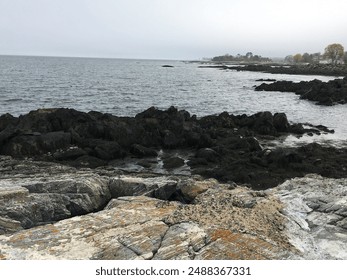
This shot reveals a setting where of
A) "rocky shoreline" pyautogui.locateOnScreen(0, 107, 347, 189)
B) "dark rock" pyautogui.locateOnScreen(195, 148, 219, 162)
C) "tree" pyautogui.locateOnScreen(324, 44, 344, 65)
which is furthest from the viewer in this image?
"tree" pyautogui.locateOnScreen(324, 44, 344, 65)

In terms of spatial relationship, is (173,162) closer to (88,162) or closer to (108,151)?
(108,151)

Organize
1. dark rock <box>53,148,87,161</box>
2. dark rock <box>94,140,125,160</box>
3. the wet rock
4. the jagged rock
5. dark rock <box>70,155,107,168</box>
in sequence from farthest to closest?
1. dark rock <box>94,140,125,160</box>
2. dark rock <box>53,148,87,161</box>
3. dark rock <box>70,155,107,168</box>
4. the wet rock
5. the jagged rock

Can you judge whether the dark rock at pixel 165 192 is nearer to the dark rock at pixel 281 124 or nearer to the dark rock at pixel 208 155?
the dark rock at pixel 208 155

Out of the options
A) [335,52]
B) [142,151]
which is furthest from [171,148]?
[335,52]

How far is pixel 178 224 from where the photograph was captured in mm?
6688

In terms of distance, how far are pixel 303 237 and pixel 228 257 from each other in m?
1.98

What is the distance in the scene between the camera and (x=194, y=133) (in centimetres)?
2136

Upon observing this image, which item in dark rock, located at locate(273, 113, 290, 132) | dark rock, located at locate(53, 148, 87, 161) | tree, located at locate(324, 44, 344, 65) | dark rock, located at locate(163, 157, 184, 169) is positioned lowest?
dark rock, located at locate(163, 157, 184, 169)

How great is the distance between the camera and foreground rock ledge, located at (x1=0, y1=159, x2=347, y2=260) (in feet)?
19.0

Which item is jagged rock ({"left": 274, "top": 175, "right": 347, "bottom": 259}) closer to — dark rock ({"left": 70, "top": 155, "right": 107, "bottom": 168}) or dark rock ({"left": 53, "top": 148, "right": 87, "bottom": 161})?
dark rock ({"left": 70, "top": 155, "right": 107, "bottom": 168})

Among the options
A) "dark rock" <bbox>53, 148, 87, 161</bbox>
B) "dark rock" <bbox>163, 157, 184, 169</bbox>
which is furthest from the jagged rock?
"dark rock" <bbox>53, 148, 87, 161</bbox>

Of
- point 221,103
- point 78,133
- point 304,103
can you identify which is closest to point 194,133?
point 78,133

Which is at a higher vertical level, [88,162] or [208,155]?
[208,155]

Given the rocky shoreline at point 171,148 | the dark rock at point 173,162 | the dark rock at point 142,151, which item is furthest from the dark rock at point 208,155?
the dark rock at point 142,151
